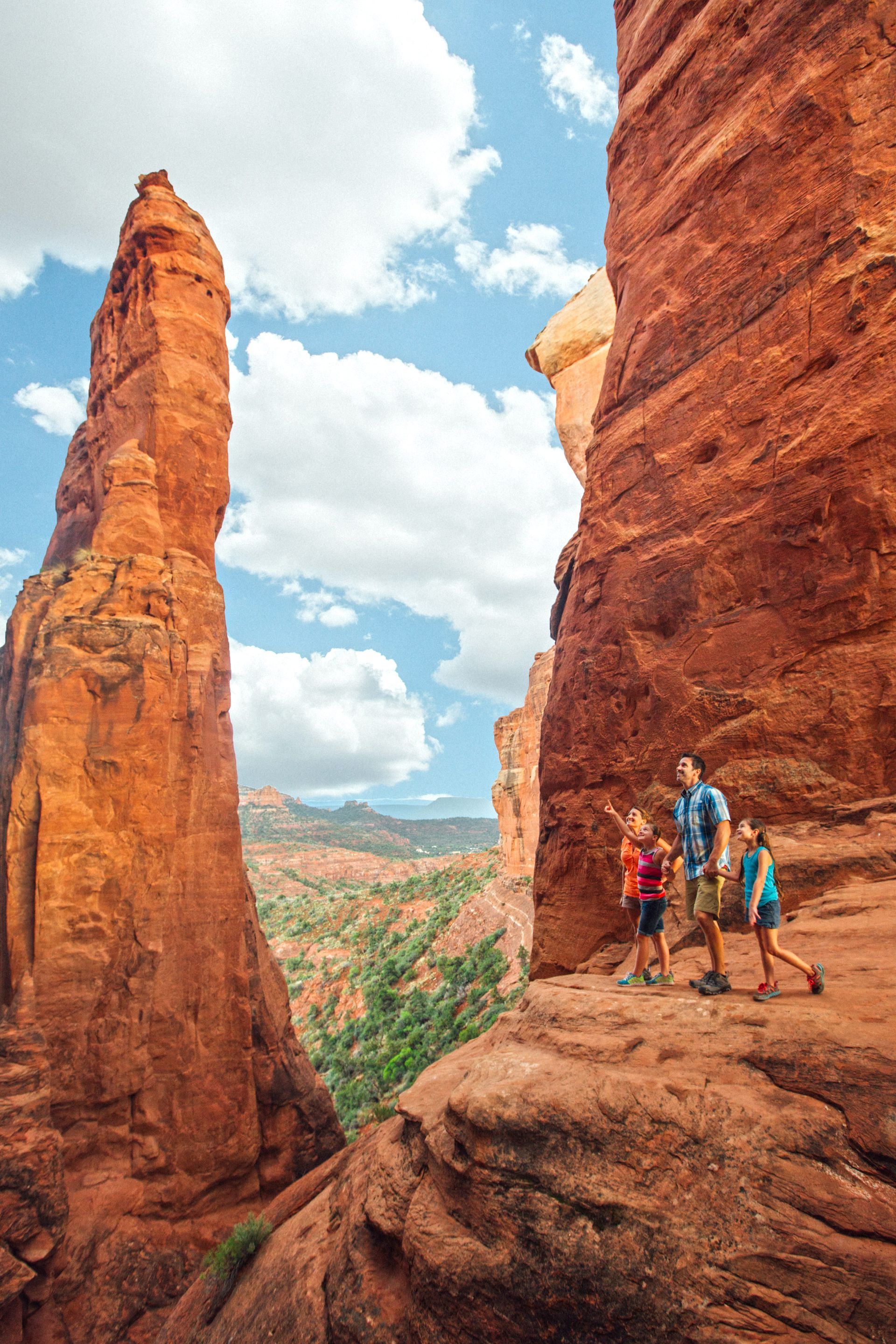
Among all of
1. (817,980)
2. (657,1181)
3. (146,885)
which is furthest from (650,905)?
(146,885)

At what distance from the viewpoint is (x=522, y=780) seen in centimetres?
5997

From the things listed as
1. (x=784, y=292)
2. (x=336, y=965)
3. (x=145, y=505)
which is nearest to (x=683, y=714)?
(x=784, y=292)

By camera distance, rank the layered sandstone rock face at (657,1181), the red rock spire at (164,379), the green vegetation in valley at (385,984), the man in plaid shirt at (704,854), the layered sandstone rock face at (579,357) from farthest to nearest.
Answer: the green vegetation in valley at (385,984)
the layered sandstone rock face at (579,357)
the red rock spire at (164,379)
the man in plaid shirt at (704,854)
the layered sandstone rock face at (657,1181)

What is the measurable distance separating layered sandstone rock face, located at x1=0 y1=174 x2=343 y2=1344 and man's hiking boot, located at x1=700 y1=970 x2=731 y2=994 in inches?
460

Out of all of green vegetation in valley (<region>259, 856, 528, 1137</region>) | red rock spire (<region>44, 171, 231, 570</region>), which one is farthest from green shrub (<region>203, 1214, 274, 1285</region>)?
red rock spire (<region>44, 171, 231, 570</region>)

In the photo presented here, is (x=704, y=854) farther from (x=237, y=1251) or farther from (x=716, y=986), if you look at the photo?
(x=237, y=1251)

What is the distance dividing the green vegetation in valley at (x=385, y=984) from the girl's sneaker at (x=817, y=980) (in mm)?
14222

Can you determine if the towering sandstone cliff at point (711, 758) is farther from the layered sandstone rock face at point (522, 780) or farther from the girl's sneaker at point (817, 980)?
the layered sandstone rock face at point (522, 780)

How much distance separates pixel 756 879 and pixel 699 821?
87 centimetres

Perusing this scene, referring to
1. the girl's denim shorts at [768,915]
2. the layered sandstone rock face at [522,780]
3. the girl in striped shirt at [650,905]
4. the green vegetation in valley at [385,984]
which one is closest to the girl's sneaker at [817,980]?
the girl's denim shorts at [768,915]

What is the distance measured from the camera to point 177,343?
18.0 m

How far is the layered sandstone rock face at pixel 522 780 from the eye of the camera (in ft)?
186

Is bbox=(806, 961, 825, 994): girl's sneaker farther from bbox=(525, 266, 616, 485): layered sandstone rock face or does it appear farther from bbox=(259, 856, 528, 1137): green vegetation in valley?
bbox=(525, 266, 616, 485): layered sandstone rock face

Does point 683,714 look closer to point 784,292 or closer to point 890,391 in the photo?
point 890,391
